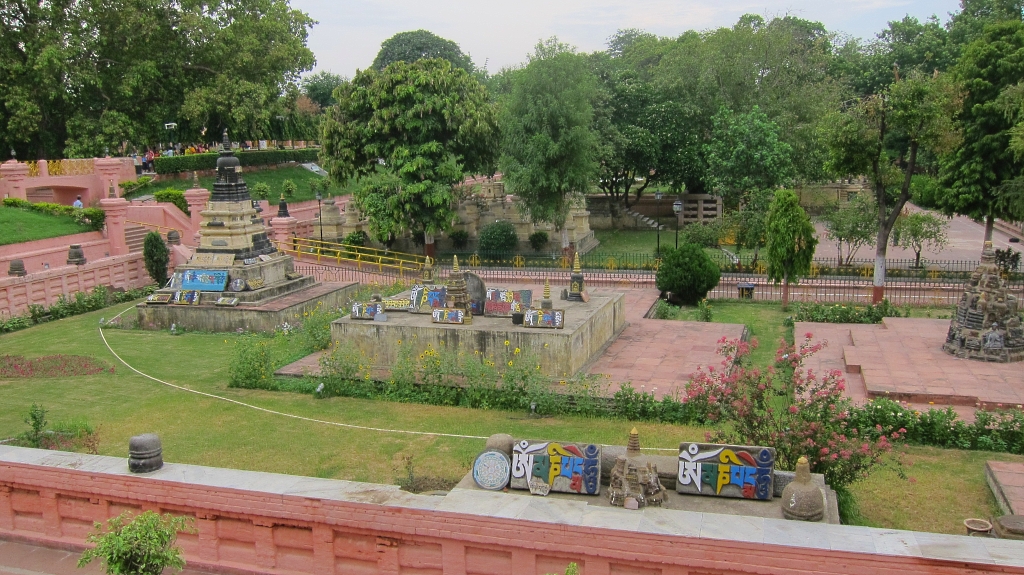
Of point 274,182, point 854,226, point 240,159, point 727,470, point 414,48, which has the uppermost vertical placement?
point 414,48

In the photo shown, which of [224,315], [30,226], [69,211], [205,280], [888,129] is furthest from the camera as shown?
[69,211]

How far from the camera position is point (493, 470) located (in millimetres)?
8531

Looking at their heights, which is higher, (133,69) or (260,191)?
(133,69)

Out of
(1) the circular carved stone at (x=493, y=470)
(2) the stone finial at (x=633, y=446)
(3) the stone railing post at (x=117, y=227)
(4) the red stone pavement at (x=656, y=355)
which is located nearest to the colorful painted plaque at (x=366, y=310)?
(4) the red stone pavement at (x=656, y=355)

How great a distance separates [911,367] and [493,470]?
34.8ft

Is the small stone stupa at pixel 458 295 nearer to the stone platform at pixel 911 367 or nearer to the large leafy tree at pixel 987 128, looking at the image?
the stone platform at pixel 911 367

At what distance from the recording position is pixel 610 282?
2667cm

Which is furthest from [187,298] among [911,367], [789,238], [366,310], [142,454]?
[911,367]

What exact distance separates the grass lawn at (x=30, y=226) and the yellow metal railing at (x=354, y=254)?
743cm

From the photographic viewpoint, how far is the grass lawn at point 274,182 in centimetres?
3894

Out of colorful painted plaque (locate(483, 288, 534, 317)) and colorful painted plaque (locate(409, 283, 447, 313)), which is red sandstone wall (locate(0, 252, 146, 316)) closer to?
colorful painted plaque (locate(409, 283, 447, 313))

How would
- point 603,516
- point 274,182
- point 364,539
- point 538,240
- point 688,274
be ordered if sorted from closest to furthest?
point 603,516, point 364,539, point 688,274, point 538,240, point 274,182

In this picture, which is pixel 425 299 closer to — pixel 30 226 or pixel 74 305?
pixel 74 305

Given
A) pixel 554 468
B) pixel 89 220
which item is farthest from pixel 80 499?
pixel 89 220
